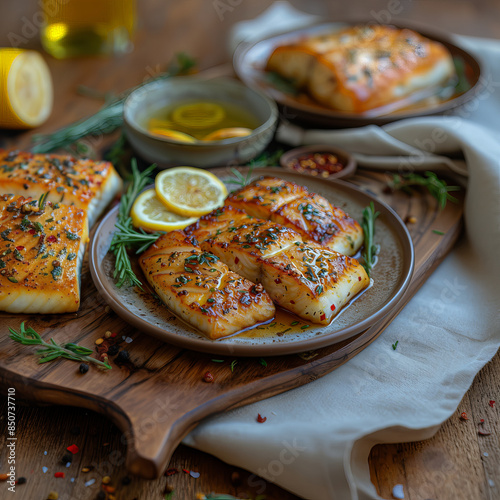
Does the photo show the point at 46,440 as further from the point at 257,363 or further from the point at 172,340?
the point at 257,363

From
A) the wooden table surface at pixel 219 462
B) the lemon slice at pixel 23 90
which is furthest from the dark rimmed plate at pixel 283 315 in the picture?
the lemon slice at pixel 23 90

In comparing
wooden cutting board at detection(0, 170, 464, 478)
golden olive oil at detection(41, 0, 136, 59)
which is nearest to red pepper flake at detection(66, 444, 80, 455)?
wooden cutting board at detection(0, 170, 464, 478)

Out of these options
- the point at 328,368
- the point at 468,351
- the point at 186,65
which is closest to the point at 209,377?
the point at 328,368

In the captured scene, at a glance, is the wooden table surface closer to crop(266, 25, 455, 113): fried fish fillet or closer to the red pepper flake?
the red pepper flake

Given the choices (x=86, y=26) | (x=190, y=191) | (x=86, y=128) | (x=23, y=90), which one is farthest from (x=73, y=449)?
(x=86, y=26)

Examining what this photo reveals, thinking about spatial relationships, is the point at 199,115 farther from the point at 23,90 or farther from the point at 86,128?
the point at 23,90

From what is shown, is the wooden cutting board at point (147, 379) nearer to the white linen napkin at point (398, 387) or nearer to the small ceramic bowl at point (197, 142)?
the white linen napkin at point (398, 387)
